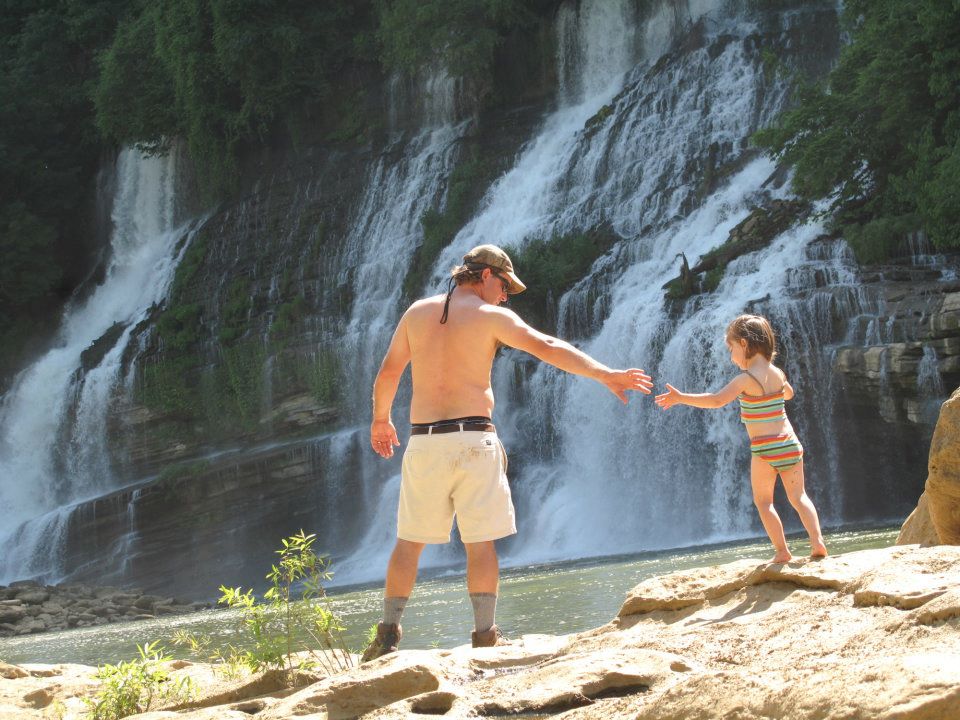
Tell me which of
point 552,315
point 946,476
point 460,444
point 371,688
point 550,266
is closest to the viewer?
point 371,688

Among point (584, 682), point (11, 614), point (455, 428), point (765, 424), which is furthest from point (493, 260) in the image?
point (11, 614)

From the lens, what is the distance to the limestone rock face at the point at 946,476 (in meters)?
4.73

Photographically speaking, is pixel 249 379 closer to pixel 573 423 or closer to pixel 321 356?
pixel 321 356

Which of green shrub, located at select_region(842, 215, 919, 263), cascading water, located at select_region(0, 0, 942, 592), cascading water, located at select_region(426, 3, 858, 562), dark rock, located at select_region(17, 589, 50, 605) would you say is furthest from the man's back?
dark rock, located at select_region(17, 589, 50, 605)

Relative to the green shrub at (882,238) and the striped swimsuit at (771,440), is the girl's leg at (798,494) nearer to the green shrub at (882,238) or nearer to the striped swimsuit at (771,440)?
the striped swimsuit at (771,440)

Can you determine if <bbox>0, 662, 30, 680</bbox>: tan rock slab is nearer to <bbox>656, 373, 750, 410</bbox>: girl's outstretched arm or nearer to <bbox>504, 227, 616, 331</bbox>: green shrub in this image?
<bbox>656, 373, 750, 410</bbox>: girl's outstretched arm

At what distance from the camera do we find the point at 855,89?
18.1 m

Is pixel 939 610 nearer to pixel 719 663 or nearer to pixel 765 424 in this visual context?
pixel 719 663

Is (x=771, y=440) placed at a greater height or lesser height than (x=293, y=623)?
greater

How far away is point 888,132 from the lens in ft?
58.8

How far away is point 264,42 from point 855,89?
1757 centimetres

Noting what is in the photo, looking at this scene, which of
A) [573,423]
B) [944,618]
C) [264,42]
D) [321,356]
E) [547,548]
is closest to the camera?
[944,618]

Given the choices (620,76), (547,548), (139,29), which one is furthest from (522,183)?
(139,29)

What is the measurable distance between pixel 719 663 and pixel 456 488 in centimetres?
149
